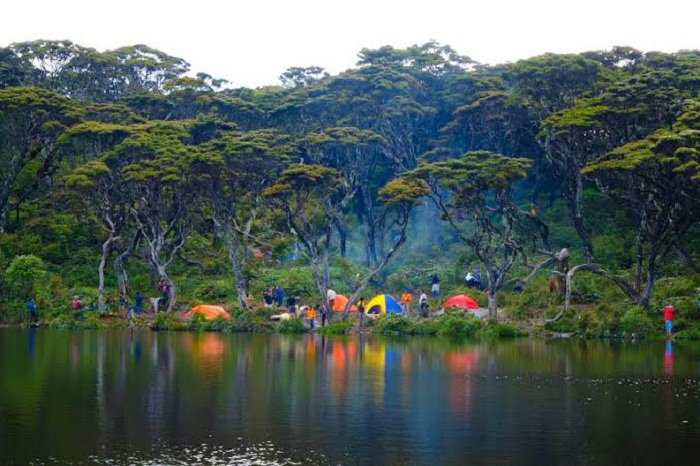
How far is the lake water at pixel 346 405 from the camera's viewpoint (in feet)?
65.3

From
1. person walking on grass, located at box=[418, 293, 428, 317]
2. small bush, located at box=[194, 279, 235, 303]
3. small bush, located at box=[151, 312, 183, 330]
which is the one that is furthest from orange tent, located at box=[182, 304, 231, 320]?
person walking on grass, located at box=[418, 293, 428, 317]

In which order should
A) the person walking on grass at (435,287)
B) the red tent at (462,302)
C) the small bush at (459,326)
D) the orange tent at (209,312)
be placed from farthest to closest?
the person walking on grass at (435,287), the orange tent at (209,312), the red tent at (462,302), the small bush at (459,326)

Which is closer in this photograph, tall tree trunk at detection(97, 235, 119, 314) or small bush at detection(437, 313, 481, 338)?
small bush at detection(437, 313, 481, 338)

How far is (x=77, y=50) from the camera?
7062 centimetres

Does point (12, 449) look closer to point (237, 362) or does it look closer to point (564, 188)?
point (237, 362)

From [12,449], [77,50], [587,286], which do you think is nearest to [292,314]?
[587,286]

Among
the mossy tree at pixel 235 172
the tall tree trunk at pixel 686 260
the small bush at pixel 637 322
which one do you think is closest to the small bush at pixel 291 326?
the mossy tree at pixel 235 172

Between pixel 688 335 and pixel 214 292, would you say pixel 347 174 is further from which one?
pixel 688 335

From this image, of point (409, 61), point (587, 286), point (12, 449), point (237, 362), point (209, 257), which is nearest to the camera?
point (12, 449)

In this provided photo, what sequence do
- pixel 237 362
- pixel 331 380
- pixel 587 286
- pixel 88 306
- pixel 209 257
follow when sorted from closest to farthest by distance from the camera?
pixel 331 380, pixel 237 362, pixel 587 286, pixel 88 306, pixel 209 257

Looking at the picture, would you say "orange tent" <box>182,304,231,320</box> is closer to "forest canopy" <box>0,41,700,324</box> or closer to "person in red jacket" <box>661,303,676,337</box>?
"forest canopy" <box>0,41,700,324</box>

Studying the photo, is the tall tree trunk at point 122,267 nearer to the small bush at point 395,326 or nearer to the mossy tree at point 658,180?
the small bush at point 395,326

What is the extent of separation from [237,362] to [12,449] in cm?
1703

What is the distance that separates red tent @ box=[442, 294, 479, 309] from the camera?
177ft
